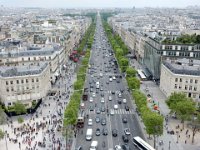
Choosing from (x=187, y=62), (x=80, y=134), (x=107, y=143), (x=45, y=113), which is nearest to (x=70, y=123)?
(x=80, y=134)

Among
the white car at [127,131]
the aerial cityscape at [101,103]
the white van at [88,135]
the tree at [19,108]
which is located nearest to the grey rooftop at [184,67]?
the aerial cityscape at [101,103]

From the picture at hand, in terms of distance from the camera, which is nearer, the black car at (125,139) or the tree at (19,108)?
the black car at (125,139)

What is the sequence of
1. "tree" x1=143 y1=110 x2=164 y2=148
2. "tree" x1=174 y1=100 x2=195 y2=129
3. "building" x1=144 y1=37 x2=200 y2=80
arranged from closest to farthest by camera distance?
"tree" x1=143 y1=110 x2=164 y2=148 → "tree" x1=174 y1=100 x2=195 y2=129 → "building" x1=144 y1=37 x2=200 y2=80

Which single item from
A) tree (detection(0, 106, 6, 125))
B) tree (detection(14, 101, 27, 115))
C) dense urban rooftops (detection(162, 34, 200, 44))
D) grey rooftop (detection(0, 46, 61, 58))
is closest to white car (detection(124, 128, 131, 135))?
tree (detection(14, 101, 27, 115))

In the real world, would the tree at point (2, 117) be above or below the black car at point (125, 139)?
above

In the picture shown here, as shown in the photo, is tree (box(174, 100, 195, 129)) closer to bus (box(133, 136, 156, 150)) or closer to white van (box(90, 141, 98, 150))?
bus (box(133, 136, 156, 150))

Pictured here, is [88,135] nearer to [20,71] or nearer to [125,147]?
[125,147]

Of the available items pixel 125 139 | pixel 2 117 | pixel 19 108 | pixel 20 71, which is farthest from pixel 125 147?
pixel 20 71

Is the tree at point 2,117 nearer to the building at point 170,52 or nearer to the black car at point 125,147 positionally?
the black car at point 125,147
